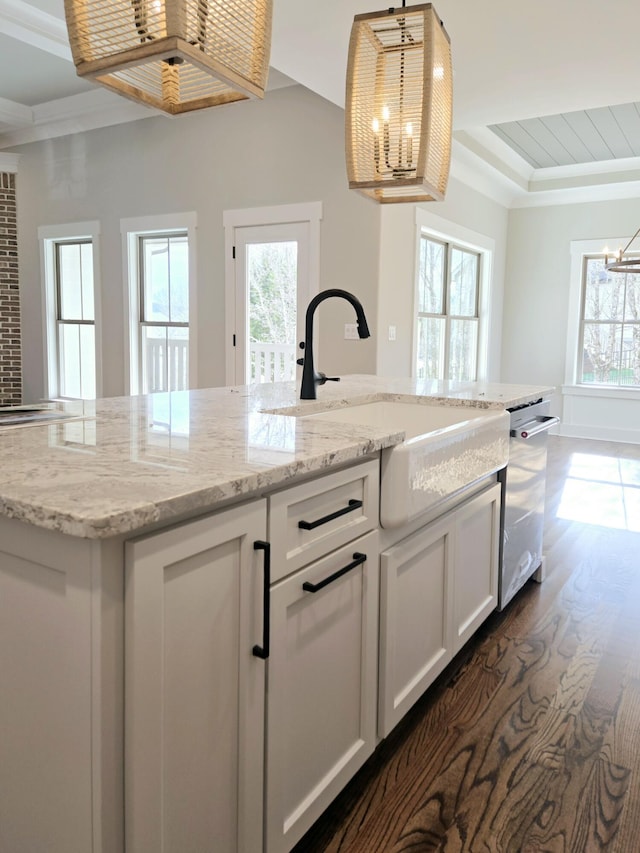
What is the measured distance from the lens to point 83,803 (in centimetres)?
98

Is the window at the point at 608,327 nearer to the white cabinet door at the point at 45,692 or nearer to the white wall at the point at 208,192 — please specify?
the white wall at the point at 208,192

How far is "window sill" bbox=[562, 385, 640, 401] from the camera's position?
7.34m

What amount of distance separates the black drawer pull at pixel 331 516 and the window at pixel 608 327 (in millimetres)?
6825

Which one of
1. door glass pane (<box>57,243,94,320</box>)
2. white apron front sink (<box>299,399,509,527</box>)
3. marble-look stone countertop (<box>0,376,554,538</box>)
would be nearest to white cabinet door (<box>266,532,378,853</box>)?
white apron front sink (<box>299,399,509,527</box>)

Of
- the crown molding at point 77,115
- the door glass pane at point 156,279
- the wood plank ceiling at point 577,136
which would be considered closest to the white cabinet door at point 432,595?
the door glass pane at point 156,279

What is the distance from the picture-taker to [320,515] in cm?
142

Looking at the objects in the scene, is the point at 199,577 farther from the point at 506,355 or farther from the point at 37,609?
the point at 506,355

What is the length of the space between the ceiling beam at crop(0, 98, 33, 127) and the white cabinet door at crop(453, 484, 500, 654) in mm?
5700

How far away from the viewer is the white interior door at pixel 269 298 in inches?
195

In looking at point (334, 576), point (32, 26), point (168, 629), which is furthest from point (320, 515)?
point (32, 26)

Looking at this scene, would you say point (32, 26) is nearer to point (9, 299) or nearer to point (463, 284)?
point (9, 299)

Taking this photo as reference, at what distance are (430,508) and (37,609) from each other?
3.85 ft

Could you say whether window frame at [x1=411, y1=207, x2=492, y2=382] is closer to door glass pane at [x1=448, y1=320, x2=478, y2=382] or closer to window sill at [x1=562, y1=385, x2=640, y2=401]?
door glass pane at [x1=448, y1=320, x2=478, y2=382]

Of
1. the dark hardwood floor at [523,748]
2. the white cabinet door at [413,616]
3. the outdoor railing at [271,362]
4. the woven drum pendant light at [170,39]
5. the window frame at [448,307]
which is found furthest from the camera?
the window frame at [448,307]
